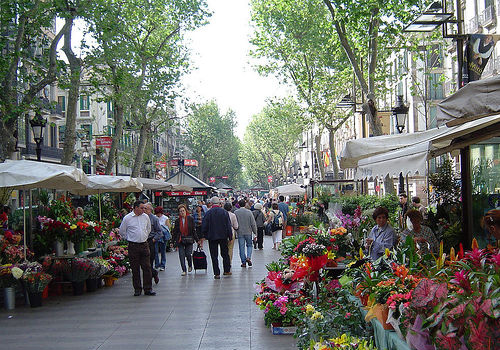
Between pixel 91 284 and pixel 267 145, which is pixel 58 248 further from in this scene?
pixel 267 145

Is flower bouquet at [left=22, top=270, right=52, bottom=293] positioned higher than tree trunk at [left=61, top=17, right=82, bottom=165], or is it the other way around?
tree trunk at [left=61, top=17, right=82, bottom=165]

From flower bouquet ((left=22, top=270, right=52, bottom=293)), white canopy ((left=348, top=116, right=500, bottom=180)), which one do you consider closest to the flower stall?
white canopy ((left=348, top=116, right=500, bottom=180))

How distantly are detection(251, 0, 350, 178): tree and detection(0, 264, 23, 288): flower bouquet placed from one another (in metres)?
18.9

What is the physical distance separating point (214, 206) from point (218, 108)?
2560 inches

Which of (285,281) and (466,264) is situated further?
(285,281)

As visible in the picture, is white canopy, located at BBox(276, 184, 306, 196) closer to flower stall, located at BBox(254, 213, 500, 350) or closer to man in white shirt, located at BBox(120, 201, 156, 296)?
man in white shirt, located at BBox(120, 201, 156, 296)

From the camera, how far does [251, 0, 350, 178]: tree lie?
98.4ft

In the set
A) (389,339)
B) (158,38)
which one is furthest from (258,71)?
(389,339)

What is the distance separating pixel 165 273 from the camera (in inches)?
603

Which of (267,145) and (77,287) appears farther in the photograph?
(267,145)

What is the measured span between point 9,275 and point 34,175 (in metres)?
1.77

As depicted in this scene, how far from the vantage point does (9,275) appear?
10406 millimetres

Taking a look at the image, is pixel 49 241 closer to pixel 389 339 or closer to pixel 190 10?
pixel 389 339

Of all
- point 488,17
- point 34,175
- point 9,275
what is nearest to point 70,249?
point 9,275
